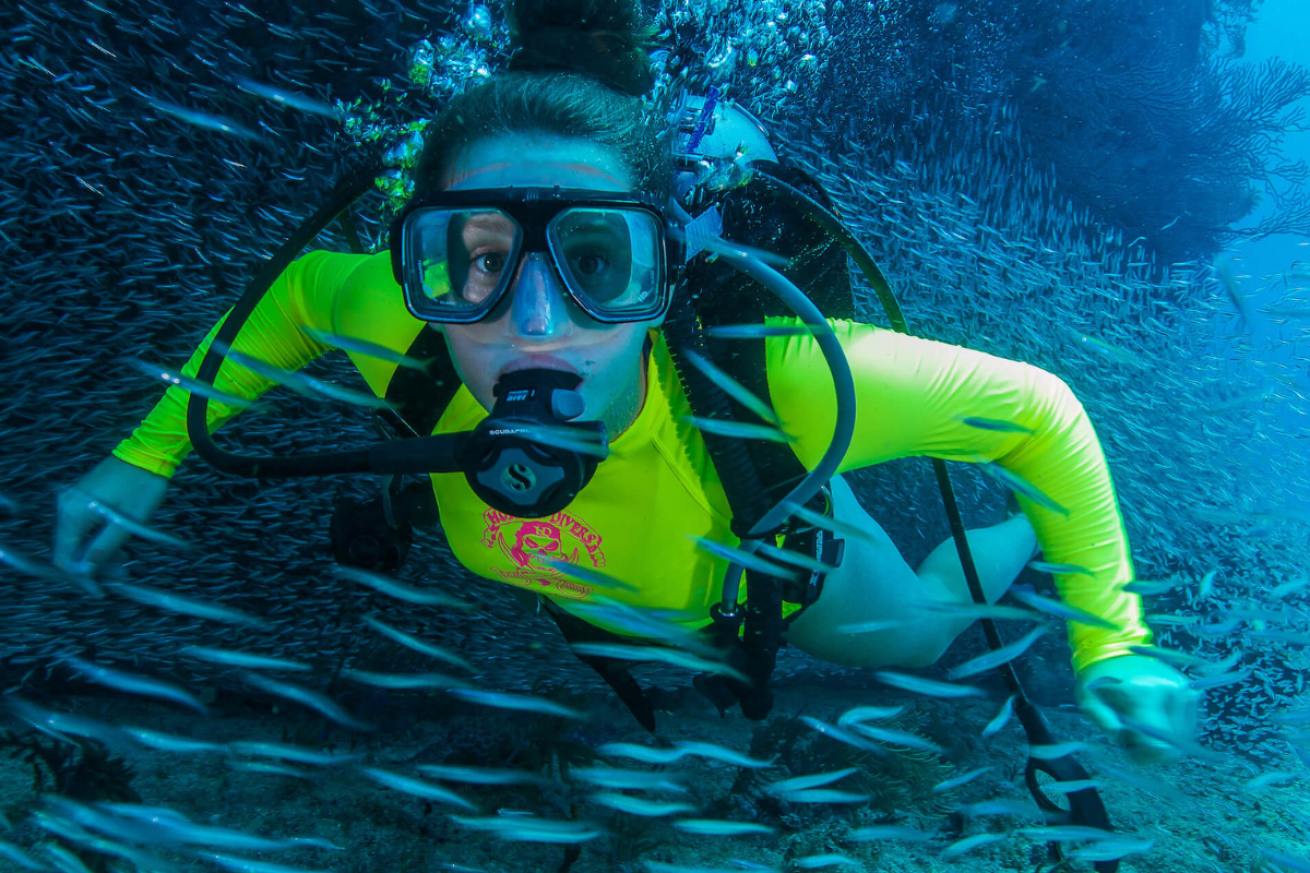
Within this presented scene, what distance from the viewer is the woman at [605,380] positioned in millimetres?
1845

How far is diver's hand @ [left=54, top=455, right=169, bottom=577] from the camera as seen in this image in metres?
2.25

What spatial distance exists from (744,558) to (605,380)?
688mm

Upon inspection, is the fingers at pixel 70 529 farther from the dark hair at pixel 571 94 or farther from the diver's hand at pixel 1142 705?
the diver's hand at pixel 1142 705

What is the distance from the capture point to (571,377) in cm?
181

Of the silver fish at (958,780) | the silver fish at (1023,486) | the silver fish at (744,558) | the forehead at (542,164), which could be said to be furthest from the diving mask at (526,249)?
the silver fish at (958,780)

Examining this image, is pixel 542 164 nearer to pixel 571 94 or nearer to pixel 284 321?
pixel 571 94

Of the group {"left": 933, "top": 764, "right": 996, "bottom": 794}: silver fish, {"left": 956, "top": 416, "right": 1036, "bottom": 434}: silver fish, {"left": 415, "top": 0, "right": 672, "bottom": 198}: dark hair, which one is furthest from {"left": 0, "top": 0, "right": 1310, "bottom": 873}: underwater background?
{"left": 415, "top": 0, "right": 672, "bottom": 198}: dark hair

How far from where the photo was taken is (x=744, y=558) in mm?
1996

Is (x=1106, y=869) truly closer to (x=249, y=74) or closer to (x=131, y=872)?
(x=131, y=872)

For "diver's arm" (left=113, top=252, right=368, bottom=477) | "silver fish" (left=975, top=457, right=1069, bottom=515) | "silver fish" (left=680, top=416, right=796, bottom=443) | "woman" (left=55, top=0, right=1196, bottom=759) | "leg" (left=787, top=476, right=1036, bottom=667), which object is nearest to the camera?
"woman" (left=55, top=0, right=1196, bottom=759)

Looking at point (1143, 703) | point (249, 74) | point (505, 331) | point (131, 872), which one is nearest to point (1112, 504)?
point (1143, 703)

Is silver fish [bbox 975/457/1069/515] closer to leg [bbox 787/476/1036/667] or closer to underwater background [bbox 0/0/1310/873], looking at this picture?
underwater background [bbox 0/0/1310/873]

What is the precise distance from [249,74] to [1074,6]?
10222 millimetres

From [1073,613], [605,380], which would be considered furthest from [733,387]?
[1073,613]
